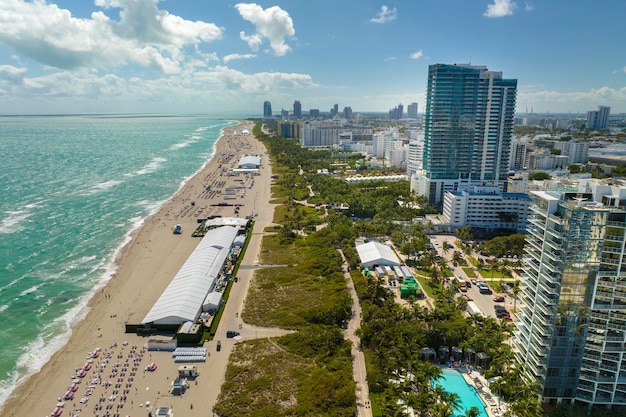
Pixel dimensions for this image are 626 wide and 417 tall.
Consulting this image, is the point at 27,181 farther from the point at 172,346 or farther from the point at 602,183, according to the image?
the point at 602,183

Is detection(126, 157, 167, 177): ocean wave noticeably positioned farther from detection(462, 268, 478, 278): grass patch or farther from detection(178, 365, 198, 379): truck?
detection(462, 268, 478, 278): grass patch

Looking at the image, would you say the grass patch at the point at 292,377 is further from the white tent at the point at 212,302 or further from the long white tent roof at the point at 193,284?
the long white tent roof at the point at 193,284

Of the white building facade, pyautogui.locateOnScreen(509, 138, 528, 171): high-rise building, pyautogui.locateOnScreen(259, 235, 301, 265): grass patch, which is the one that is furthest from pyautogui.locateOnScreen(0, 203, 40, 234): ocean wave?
pyautogui.locateOnScreen(509, 138, 528, 171): high-rise building

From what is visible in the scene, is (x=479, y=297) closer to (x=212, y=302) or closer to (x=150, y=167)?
(x=212, y=302)

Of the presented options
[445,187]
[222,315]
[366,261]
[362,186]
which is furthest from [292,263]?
[362,186]

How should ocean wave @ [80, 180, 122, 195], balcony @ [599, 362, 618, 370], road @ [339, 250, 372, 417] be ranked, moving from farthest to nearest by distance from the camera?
1. ocean wave @ [80, 180, 122, 195]
2. road @ [339, 250, 372, 417]
3. balcony @ [599, 362, 618, 370]

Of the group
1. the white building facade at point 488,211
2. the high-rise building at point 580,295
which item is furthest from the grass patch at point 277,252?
the high-rise building at point 580,295
